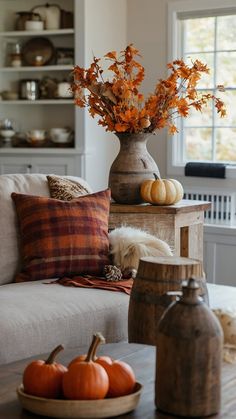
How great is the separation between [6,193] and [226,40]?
2.64 metres

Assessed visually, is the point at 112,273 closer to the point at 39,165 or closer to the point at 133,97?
the point at 133,97

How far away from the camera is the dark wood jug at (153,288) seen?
2131mm

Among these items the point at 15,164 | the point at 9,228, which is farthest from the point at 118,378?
the point at 15,164

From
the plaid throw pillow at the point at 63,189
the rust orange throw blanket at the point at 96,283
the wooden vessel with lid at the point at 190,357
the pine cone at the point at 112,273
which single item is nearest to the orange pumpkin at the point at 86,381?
the wooden vessel with lid at the point at 190,357

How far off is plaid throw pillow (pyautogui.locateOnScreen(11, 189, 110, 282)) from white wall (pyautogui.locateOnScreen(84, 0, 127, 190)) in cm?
228

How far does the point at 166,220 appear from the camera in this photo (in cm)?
368

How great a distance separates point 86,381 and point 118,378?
3.1 inches

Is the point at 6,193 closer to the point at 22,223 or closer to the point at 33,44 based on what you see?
the point at 22,223

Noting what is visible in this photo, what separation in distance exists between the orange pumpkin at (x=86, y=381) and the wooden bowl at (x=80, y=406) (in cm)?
2

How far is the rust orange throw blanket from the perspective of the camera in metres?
3.05

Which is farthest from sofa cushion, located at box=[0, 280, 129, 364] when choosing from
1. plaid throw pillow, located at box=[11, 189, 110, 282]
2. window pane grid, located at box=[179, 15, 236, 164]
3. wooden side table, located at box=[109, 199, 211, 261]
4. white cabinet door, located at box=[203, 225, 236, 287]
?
window pane grid, located at box=[179, 15, 236, 164]

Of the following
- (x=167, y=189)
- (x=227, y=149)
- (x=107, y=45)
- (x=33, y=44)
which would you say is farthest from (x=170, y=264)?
(x=33, y=44)

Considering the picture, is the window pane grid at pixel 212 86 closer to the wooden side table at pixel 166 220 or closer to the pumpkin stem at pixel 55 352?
the wooden side table at pixel 166 220

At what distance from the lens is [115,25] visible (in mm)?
5719
